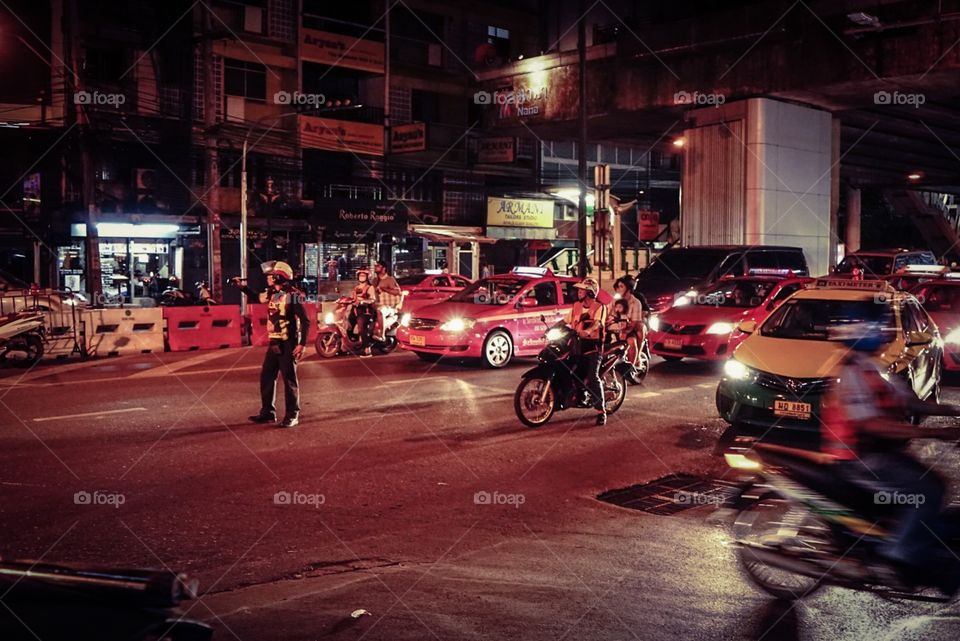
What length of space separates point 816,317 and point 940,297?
4988mm

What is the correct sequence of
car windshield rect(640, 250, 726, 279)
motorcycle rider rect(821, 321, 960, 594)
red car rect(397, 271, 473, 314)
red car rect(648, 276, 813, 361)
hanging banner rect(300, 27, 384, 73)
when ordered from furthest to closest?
1. hanging banner rect(300, 27, 384, 73)
2. red car rect(397, 271, 473, 314)
3. car windshield rect(640, 250, 726, 279)
4. red car rect(648, 276, 813, 361)
5. motorcycle rider rect(821, 321, 960, 594)

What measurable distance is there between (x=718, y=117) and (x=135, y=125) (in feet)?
61.3

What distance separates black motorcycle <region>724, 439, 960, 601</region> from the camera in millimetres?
5668

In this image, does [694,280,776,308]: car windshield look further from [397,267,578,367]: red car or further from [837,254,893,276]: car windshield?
[837,254,893,276]: car windshield

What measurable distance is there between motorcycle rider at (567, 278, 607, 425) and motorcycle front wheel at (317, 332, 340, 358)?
27.1 ft

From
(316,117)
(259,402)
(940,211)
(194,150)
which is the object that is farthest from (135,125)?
(940,211)

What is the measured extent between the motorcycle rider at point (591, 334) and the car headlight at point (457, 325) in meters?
5.18

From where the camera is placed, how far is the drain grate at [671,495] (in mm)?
7945

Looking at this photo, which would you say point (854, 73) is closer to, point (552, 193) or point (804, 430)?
point (804, 430)

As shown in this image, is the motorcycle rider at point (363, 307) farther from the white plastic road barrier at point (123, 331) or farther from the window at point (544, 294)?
the white plastic road barrier at point (123, 331)

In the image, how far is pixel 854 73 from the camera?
2233cm

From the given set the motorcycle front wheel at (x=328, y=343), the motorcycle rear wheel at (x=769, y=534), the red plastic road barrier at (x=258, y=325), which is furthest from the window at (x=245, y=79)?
the motorcycle rear wheel at (x=769, y=534)

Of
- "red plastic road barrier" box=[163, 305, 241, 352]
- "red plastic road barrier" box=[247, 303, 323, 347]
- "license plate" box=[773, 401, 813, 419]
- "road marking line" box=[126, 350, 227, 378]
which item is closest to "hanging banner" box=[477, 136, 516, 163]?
"red plastic road barrier" box=[247, 303, 323, 347]

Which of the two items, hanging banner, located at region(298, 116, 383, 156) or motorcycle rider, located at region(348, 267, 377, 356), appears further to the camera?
hanging banner, located at region(298, 116, 383, 156)
